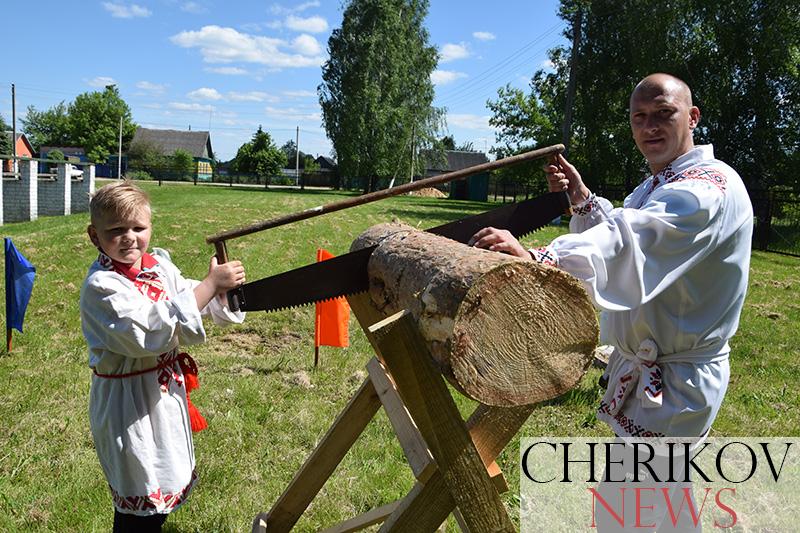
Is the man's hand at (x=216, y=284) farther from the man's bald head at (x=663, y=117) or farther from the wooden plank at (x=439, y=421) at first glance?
the man's bald head at (x=663, y=117)

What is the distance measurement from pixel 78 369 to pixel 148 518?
371 cm

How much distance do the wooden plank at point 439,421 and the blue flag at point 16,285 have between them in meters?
5.29

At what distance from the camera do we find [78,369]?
5656mm

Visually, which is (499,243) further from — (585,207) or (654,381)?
(585,207)

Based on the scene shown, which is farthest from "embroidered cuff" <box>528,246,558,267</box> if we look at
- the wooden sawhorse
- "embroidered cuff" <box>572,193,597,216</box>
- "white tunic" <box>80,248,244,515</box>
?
"white tunic" <box>80,248,244,515</box>

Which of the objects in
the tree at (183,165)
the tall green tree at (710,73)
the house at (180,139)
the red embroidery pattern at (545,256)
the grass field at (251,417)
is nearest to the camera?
the red embroidery pattern at (545,256)

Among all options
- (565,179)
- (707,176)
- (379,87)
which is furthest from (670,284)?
(379,87)

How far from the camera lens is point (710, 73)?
22469 mm

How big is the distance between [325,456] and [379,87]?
3983 cm

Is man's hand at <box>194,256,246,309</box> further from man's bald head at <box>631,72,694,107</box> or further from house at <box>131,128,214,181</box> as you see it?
house at <box>131,128,214,181</box>

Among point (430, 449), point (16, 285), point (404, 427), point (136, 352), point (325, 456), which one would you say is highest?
point (136, 352)

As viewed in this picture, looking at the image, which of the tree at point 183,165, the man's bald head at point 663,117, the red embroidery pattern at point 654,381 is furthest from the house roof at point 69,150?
the red embroidery pattern at point 654,381

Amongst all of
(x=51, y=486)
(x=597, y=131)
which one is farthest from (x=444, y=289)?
(x=597, y=131)

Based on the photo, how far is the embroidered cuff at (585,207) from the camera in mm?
2928
